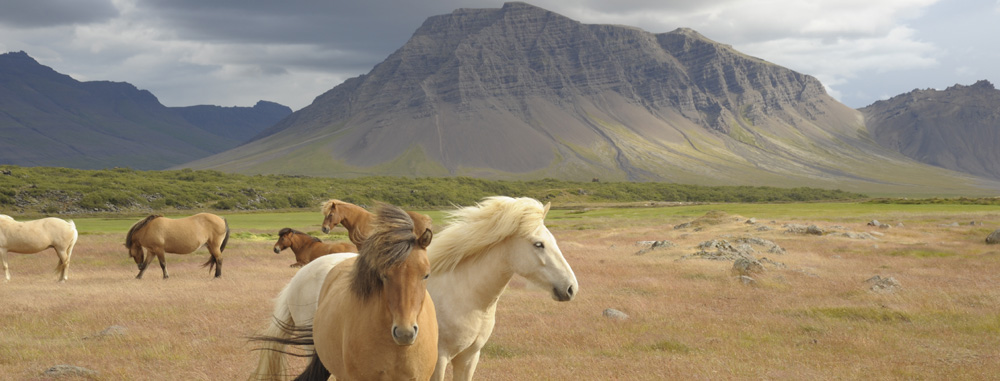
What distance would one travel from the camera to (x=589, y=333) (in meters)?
15.3

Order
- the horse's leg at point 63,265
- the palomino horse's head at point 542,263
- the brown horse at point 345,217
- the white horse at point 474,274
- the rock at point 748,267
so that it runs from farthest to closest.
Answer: the rock at point 748,267
the horse's leg at point 63,265
the brown horse at point 345,217
the white horse at point 474,274
the palomino horse's head at point 542,263

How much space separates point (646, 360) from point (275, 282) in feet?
49.9

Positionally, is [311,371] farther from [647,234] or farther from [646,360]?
[647,234]

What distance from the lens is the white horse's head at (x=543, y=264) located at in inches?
329

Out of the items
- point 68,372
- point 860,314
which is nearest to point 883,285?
point 860,314

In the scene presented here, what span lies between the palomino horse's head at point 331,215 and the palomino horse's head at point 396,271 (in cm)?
1547

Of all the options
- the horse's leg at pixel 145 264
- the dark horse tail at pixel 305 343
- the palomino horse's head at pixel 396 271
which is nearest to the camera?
the palomino horse's head at pixel 396 271

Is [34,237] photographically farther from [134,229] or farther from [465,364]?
[465,364]

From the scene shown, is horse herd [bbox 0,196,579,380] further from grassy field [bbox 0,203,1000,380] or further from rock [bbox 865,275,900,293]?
rock [bbox 865,275,900,293]

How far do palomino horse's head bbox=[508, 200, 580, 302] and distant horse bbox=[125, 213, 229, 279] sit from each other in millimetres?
19979

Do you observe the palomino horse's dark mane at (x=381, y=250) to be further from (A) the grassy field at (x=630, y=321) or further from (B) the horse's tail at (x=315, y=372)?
(A) the grassy field at (x=630, y=321)

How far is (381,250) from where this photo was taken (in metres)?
6.43

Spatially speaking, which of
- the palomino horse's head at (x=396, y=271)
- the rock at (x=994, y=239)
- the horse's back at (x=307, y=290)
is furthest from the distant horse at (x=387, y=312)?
the rock at (x=994, y=239)

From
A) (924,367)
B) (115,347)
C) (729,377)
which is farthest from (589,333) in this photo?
(115,347)
